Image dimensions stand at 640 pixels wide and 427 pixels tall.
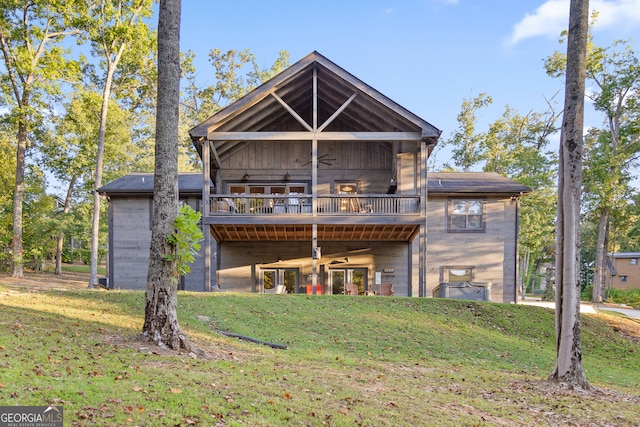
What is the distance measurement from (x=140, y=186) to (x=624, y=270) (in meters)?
42.0

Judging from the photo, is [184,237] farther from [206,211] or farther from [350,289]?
[350,289]

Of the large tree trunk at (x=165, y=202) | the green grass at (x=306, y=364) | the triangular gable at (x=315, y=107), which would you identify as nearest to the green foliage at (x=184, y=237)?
the large tree trunk at (x=165, y=202)

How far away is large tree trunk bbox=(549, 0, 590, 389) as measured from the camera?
8.58m

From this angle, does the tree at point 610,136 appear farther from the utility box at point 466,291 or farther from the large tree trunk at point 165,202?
the large tree trunk at point 165,202

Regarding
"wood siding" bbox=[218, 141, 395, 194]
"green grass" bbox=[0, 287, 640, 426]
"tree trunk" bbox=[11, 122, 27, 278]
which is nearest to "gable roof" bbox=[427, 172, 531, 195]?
"wood siding" bbox=[218, 141, 395, 194]

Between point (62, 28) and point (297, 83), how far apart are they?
48.5 feet

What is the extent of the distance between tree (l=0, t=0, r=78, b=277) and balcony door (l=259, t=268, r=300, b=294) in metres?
13.2

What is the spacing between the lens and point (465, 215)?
20500 millimetres

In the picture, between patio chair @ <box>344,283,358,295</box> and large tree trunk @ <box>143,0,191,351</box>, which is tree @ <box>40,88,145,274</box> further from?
large tree trunk @ <box>143,0,191,351</box>

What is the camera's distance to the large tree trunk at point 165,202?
7.84 m

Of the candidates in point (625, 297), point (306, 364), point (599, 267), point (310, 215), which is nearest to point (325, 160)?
point (310, 215)

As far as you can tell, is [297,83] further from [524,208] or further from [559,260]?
[524,208]

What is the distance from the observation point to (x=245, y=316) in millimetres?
12406

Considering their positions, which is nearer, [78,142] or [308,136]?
[308,136]
